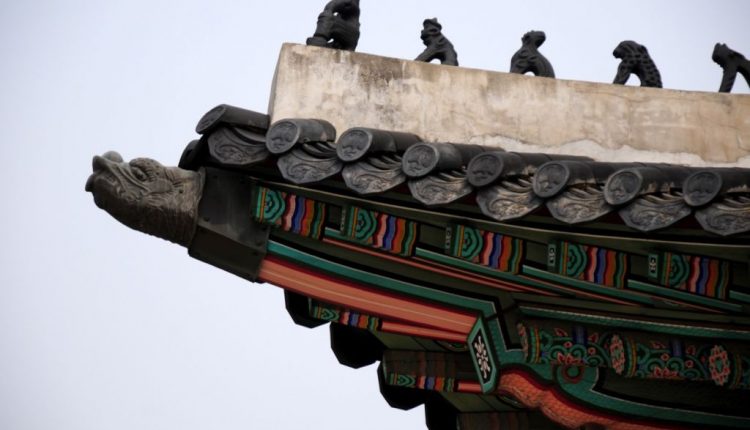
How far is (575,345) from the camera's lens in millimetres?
7207

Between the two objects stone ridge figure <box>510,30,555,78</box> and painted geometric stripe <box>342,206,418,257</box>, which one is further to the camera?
stone ridge figure <box>510,30,555,78</box>

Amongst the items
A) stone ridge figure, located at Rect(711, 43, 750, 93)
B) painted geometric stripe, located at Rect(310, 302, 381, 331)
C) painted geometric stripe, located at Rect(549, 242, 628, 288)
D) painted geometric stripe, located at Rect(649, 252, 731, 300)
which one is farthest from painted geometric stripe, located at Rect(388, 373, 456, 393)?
stone ridge figure, located at Rect(711, 43, 750, 93)

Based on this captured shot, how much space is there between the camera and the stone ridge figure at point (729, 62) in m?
8.16

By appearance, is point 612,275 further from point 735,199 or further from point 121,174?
point 121,174

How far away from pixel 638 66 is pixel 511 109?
847 mm

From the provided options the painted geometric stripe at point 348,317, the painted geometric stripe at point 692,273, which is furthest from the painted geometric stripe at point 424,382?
the painted geometric stripe at point 692,273

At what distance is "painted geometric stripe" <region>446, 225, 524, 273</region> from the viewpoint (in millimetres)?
6848

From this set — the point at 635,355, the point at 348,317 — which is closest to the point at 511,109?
the point at 348,317

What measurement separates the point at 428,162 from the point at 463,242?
57 cm

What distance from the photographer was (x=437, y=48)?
8.01 meters

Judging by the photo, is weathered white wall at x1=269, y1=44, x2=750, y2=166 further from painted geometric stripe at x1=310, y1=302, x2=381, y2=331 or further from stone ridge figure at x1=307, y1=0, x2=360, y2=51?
painted geometric stripe at x1=310, y1=302, x2=381, y2=331

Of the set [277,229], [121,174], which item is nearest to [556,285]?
[277,229]

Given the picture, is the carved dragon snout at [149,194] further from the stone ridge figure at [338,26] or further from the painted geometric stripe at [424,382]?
the painted geometric stripe at [424,382]

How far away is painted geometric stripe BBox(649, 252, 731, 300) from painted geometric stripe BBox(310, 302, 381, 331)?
149 cm
